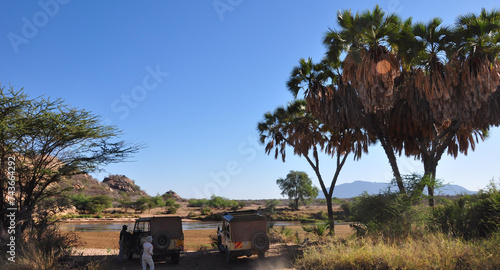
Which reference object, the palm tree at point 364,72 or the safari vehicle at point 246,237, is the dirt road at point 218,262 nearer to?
the safari vehicle at point 246,237

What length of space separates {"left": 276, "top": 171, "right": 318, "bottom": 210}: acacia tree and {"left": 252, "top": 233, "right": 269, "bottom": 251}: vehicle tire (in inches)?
2428

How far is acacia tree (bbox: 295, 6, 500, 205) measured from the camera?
16.6 m

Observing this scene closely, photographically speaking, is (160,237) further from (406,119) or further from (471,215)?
(406,119)

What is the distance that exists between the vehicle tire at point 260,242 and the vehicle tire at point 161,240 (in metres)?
3.90

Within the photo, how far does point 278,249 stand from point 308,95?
10.1 metres

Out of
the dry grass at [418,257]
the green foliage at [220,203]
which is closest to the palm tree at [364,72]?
the dry grass at [418,257]

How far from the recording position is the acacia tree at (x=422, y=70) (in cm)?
1661

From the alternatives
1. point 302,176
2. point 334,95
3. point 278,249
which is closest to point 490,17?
point 334,95

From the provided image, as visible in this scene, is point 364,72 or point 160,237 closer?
point 160,237

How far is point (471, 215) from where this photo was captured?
44.1 ft

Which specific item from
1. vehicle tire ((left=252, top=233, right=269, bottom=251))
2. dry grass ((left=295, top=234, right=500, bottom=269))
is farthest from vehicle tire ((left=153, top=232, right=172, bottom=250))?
dry grass ((left=295, top=234, right=500, bottom=269))

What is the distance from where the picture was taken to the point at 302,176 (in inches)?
3071

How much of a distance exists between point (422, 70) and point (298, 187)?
200 ft

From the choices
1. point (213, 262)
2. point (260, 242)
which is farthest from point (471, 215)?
point (213, 262)
